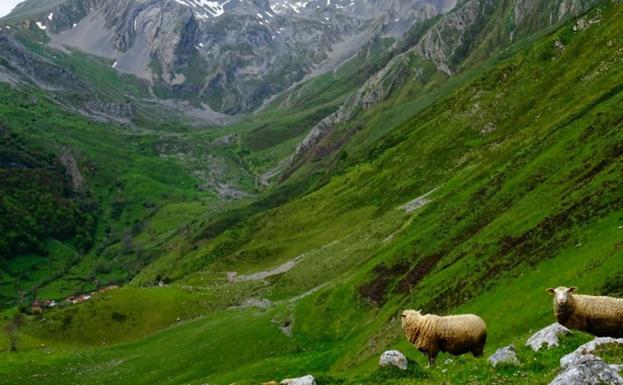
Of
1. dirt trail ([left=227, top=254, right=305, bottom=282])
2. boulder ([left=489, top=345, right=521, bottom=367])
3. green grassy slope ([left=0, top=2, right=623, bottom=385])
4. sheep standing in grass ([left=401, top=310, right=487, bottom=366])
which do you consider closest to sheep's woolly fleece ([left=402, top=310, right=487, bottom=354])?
sheep standing in grass ([left=401, top=310, right=487, bottom=366])

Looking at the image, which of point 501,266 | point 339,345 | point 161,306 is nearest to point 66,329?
point 161,306

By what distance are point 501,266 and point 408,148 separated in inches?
4960

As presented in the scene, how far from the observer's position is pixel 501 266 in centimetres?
6288

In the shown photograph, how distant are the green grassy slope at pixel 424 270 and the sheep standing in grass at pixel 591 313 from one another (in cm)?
145

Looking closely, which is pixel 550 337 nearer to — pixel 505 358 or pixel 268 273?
pixel 505 358

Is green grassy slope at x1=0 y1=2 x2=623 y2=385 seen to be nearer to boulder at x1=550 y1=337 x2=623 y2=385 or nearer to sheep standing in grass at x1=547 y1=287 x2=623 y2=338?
sheep standing in grass at x1=547 y1=287 x2=623 y2=338

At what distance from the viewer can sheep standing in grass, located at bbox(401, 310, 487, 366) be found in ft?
105

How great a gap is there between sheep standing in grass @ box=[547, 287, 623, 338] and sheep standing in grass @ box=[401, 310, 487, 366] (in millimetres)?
4451

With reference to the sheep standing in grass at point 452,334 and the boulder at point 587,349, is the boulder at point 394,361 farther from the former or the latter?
the boulder at point 587,349

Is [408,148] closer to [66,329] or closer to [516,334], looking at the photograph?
[66,329]

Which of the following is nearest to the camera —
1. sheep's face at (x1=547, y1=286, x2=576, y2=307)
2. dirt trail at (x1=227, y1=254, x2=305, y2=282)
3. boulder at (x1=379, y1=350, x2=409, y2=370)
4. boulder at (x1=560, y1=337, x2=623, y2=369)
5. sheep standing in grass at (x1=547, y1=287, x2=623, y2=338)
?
boulder at (x1=560, y1=337, x2=623, y2=369)

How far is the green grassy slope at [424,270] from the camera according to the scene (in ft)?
175

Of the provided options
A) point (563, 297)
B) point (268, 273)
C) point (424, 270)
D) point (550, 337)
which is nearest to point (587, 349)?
point (563, 297)

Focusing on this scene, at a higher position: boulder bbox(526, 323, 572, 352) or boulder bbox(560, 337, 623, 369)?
boulder bbox(560, 337, 623, 369)
